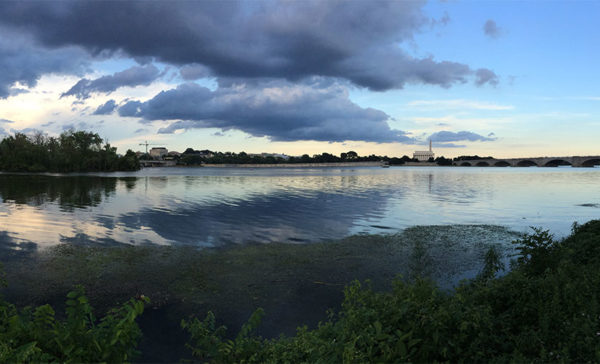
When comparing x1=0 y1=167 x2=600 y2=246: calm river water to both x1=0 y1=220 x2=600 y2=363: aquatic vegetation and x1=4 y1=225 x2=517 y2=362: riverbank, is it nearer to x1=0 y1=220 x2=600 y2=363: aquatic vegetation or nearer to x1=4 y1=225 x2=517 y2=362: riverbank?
x1=4 y1=225 x2=517 y2=362: riverbank

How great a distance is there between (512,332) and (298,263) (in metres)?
10.2

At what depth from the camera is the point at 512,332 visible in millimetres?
7148

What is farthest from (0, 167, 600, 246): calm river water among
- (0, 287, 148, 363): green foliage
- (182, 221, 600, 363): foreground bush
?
(0, 287, 148, 363): green foliage

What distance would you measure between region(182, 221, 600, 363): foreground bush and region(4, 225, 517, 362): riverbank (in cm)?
272

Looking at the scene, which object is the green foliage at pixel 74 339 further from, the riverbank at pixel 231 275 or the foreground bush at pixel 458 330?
the riverbank at pixel 231 275

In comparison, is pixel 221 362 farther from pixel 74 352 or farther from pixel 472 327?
pixel 472 327

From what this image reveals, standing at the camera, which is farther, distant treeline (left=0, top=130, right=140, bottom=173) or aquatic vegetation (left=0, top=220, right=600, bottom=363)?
distant treeline (left=0, top=130, right=140, bottom=173)

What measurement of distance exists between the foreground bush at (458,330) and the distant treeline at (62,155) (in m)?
153

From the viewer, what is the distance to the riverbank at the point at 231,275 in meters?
10.8

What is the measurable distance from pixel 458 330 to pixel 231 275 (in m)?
9.80

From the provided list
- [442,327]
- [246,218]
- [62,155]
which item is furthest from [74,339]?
[62,155]

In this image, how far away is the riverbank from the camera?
35.3ft

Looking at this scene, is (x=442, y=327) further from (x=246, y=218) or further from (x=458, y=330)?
(x=246, y=218)

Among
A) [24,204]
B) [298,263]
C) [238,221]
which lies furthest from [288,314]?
[24,204]
